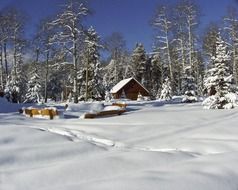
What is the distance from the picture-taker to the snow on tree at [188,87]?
30016mm

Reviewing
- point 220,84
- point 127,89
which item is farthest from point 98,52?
point 220,84

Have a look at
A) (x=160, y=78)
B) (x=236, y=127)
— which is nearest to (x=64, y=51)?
(x=236, y=127)

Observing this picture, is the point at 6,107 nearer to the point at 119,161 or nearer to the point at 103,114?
the point at 103,114

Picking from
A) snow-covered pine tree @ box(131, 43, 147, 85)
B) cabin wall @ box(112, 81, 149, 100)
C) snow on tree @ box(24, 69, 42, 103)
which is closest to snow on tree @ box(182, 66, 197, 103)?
cabin wall @ box(112, 81, 149, 100)

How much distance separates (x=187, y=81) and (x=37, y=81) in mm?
29666

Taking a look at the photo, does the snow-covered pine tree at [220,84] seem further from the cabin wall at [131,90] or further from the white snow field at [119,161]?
the cabin wall at [131,90]

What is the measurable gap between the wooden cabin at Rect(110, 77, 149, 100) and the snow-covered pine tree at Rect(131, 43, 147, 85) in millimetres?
5912

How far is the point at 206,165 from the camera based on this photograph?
5.00 meters

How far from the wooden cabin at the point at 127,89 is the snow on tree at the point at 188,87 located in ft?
58.7

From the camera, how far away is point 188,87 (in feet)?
103

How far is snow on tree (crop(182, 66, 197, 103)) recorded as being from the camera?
30016mm

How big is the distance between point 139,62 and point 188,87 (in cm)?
2632

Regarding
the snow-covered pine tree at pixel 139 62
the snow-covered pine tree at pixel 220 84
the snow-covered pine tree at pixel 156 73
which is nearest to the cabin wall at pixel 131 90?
the snow-covered pine tree at pixel 139 62

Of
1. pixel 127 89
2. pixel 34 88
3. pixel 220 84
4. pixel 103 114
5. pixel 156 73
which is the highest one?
pixel 156 73
